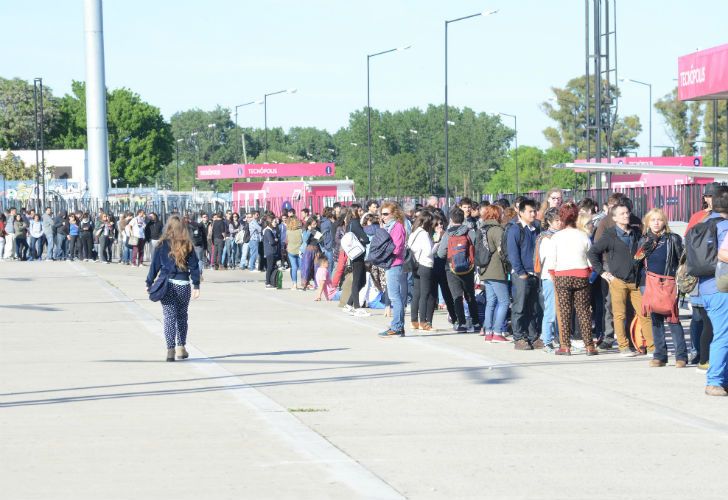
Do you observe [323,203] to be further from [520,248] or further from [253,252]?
[520,248]

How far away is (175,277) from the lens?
1423cm

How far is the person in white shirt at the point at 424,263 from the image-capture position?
57.1 feet

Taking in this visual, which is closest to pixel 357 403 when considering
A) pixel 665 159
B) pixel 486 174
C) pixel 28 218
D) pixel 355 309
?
pixel 355 309

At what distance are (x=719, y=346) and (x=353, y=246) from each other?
33.4ft

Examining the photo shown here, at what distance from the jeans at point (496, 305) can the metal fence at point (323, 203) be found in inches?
269

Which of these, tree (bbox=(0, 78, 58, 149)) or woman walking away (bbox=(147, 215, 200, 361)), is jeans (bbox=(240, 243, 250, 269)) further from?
tree (bbox=(0, 78, 58, 149))

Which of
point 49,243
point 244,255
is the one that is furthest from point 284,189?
point 244,255

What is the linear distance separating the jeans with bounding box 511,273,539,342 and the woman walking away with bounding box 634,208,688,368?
2.05m

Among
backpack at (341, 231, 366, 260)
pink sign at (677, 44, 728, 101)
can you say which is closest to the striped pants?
backpack at (341, 231, 366, 260)

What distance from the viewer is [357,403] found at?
10812mm

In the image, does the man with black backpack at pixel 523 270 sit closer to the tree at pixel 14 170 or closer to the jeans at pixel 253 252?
the jeans at pixel 253 252

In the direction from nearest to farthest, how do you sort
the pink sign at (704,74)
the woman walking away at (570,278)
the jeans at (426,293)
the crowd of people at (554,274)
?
the crowd of people at (554,274) < the woman walking away at (570,278) < the jeans at (426,293) < the pink sign at (704,74)

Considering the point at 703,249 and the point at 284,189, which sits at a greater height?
the point at 284,189

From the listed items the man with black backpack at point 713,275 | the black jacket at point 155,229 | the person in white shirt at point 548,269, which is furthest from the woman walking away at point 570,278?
the black jacket at point 155,229
